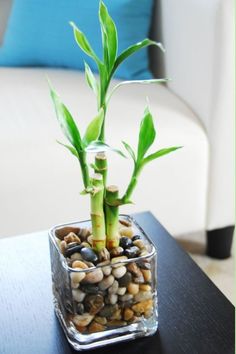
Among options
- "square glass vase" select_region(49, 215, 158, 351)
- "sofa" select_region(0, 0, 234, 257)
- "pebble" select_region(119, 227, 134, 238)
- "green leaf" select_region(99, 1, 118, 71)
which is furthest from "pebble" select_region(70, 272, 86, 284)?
"sofa" select_region(0, 0, 234, 257)

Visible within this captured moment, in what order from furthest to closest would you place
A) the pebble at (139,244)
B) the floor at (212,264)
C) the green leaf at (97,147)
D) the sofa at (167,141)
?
the floor at (212,264) < the sofa at (167,141) < the pebble at (139,244) < the green leaf at (97,147)

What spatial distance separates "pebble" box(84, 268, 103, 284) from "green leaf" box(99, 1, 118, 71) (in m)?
0.25

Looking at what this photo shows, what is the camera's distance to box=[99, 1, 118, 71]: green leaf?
2.45 feet

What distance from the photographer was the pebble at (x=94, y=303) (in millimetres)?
750

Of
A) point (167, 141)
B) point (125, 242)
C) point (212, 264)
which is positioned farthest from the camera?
point (212, 264)

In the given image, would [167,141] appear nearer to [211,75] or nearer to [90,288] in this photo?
[211,75]

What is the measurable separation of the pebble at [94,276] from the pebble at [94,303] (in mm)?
21

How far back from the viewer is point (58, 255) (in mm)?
789

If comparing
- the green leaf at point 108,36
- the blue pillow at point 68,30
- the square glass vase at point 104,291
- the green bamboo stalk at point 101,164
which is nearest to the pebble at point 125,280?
the square glass vase at point 104,291

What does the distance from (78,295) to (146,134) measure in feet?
0.70

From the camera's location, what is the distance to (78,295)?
756 millimetres

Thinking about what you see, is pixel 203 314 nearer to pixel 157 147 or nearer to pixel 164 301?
pixel 164 301

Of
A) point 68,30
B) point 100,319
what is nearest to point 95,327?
point 100,319

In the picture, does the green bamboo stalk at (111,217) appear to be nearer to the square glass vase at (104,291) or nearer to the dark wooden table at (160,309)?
the square glass vase at (104,291)
